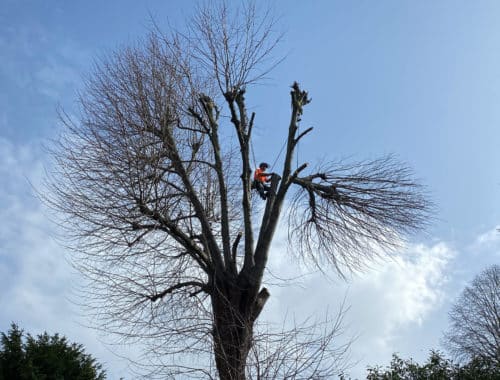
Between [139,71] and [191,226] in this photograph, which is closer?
[191,226]

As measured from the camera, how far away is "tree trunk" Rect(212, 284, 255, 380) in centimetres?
459

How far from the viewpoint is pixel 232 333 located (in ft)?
17.1

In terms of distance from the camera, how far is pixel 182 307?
20.8ft

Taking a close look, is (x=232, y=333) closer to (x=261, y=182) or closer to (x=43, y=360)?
(x=261, y=182)

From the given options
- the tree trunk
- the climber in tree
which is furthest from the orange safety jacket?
the tree trunk

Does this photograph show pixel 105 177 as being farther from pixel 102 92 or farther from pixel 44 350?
pixel 44 350

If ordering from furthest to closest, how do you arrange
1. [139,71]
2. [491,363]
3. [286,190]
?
[491,363]
[139,71]
[286,190]

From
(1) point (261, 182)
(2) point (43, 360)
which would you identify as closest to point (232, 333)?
(1) point (261, 182)

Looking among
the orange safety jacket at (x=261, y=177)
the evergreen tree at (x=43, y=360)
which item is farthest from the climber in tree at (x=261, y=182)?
the evergreen tree at (x=43, y=360)

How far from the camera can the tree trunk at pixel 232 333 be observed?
4.59m

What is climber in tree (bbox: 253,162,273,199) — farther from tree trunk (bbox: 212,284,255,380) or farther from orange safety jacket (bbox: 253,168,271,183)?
tree trunk (bbox: 212,284,255,380)

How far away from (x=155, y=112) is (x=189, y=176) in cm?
91

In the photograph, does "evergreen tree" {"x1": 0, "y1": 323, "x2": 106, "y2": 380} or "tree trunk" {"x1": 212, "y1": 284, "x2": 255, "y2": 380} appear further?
"evergreen tree" {"x1": 0, "y1": 323, "x2": 106, "y2": 380}

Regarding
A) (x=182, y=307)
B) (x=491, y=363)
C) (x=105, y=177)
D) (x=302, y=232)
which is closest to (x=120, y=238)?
(x=105, y=177)
